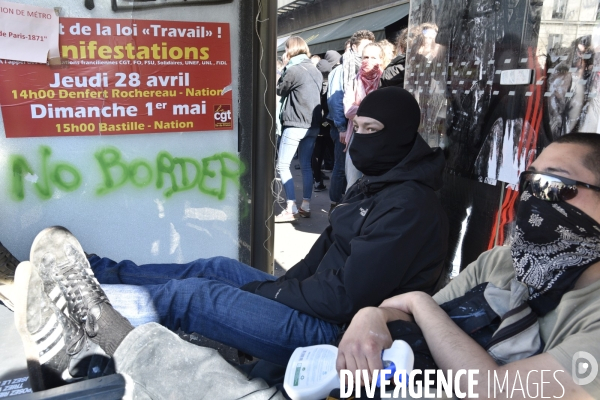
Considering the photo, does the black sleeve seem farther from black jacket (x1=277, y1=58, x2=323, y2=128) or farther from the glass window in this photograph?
Answer: black jacket (x1=277, y1=58, x2=323, y2=128)

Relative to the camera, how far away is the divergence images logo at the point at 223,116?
3.35 m

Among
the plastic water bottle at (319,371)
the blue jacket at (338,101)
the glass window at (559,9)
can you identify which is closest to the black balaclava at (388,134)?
the glass window at (559,9)

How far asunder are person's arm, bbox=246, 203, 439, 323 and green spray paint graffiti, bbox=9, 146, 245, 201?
1.56m

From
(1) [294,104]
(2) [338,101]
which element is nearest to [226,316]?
(1) [294,104]

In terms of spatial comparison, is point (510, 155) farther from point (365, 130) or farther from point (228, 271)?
point (228, 271)

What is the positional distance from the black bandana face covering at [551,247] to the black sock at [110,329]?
1346 millimetres

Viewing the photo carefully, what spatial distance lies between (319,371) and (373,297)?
53 centimetres

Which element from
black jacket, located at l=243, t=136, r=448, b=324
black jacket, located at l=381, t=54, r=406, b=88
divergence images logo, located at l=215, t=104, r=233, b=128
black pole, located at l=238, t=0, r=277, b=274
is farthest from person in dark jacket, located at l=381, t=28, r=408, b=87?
black jacket, located at l=243, t=136, r=448, b=324

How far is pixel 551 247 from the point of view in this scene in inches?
60.2

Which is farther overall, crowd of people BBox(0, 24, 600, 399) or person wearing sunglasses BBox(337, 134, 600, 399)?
crowd of people BBox(0, 24, 600, 399)

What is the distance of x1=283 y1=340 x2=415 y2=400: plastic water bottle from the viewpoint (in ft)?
4.81

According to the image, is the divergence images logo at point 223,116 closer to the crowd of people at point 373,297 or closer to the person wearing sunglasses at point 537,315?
the crowd of people at point 373,297

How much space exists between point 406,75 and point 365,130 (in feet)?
6.67

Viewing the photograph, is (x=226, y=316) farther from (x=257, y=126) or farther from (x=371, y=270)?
(x=257, y=126)
